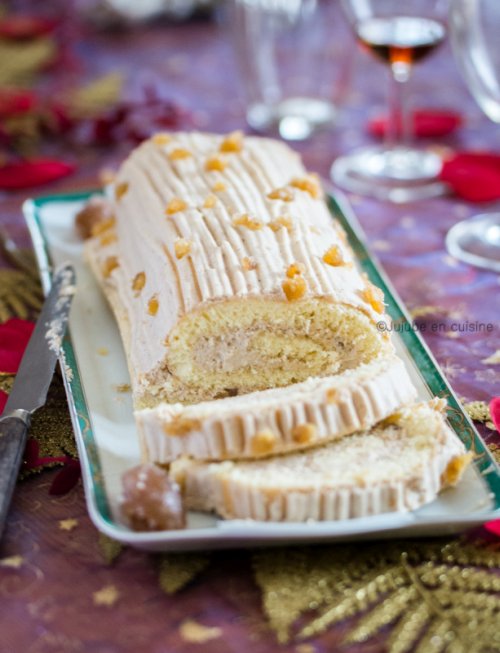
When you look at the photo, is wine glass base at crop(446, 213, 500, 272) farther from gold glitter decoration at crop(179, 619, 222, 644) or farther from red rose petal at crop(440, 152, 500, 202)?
gold glitter decoration at crop(179, 619, 222, 644)

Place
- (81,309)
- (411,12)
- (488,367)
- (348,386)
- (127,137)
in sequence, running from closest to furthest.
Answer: (348,386) → (488,367) → (81,309) → (411,12) → (127,137)

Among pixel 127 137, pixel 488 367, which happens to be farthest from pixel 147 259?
pixel 127 137

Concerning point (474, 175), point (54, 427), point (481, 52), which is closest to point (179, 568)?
point (54, 427)

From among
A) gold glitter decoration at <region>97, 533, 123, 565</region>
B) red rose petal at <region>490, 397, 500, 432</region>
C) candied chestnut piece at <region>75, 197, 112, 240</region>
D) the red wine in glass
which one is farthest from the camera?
the red wine in glass

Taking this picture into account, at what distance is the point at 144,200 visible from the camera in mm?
3293

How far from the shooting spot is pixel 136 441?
96.3 inches

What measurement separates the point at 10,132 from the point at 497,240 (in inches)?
97.9

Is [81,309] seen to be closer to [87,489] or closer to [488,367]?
[87,489]

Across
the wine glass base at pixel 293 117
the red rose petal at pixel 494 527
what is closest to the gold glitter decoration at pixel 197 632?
the red rose petal at pixel 494 527

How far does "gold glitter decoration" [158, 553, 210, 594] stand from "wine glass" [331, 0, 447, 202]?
247cm

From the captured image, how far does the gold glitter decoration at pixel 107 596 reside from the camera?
1.98 meters

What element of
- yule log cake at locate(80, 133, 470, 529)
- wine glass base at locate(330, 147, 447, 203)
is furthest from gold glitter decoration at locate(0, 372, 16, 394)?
wine glass base at locate(330, 147, 447, 203)

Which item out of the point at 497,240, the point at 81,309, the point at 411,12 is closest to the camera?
the point at 81,309

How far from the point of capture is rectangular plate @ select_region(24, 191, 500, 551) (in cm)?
200
